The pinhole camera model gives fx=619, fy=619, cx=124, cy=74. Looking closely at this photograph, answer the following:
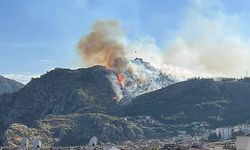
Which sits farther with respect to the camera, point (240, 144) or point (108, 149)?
point (108, 149)

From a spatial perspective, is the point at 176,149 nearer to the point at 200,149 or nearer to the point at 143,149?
the point at 200,149

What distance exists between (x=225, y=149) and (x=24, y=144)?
57.1 meters

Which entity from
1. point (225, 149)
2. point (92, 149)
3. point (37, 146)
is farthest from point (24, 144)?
point (225, 149)

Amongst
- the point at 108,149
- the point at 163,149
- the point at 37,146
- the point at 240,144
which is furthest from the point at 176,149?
the point at 240,144

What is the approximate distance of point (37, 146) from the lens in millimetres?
168125

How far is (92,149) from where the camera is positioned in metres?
192

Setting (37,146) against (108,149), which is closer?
(108,149)

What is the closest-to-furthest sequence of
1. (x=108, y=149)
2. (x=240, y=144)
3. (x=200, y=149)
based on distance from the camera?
(x=240, y=144) < (x=108, y=149) < (x=200, y=149)

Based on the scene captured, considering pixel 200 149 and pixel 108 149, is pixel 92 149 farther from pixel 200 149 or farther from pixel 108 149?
pixel 108 149

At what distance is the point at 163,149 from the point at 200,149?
37.0ft

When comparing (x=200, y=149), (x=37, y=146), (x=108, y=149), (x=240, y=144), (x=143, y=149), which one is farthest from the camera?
(x=143, y=149)

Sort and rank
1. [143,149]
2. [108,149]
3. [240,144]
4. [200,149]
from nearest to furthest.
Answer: [240,144] → [108,149] → [200,149] → [143,149]

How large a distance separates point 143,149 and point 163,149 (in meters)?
16.2

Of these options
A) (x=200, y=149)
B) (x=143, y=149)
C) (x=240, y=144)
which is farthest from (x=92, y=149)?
(x=240, y=144)
